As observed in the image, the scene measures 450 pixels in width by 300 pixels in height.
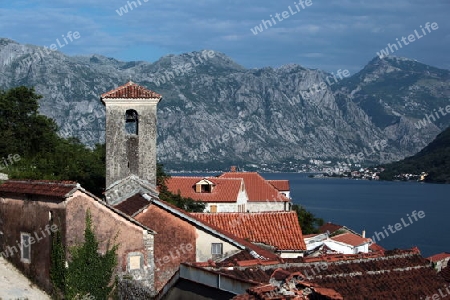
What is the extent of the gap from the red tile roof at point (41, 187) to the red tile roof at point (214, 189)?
3781 centimetres

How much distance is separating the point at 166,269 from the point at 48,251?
4.13 m

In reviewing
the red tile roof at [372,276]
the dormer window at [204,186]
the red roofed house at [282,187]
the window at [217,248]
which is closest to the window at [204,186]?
the dormer window at [204,186]

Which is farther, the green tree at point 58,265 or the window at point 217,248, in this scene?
the window at point 217,248

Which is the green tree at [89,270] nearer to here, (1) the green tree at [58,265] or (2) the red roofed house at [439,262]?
(1) the green tree at [58,265]

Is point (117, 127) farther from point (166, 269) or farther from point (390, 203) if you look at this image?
point (390, 203)

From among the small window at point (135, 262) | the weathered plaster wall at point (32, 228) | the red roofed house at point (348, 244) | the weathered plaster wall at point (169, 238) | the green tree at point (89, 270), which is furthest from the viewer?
the red roofed house at point (348, 244)

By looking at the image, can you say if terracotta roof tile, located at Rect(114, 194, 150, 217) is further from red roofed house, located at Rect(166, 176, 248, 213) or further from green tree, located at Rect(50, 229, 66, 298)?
red roofed house, located at Rect(166, 176, 248, 213)

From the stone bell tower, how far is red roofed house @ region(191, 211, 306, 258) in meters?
5.42

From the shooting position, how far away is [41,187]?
77.0ft

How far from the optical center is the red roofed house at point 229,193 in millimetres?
63688

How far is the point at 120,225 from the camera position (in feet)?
75.2

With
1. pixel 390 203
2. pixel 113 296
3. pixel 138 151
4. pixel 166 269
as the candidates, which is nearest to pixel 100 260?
pixel 113 296

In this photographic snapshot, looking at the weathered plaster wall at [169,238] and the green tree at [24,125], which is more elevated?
the green tree at [24,125]

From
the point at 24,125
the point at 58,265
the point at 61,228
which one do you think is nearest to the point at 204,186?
the point at 24,125
